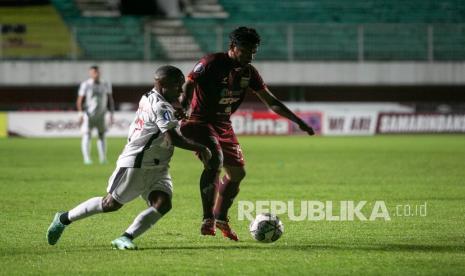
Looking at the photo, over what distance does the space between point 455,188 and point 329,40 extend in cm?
2205

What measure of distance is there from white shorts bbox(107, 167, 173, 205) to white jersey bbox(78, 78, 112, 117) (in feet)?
41.7

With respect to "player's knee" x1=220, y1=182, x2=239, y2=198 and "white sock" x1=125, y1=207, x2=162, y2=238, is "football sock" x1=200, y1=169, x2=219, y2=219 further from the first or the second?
"white sock" x1=125, y1=207, x2=162, y2=238

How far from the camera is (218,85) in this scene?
905 centimetres

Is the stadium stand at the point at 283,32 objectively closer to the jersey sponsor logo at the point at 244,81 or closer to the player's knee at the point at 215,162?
the jersey sponsor logo at the point at 244,81

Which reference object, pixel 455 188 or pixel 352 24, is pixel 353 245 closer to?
pixel 455 188

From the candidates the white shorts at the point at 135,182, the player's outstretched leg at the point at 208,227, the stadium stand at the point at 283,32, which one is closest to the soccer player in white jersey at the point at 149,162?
the white shorts at the point at 135,182

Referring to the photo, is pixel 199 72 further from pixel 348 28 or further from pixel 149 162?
pixel 348 28

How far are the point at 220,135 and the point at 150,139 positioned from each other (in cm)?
137

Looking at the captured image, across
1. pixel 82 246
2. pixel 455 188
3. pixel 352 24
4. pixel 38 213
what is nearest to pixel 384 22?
pixel 352 24
